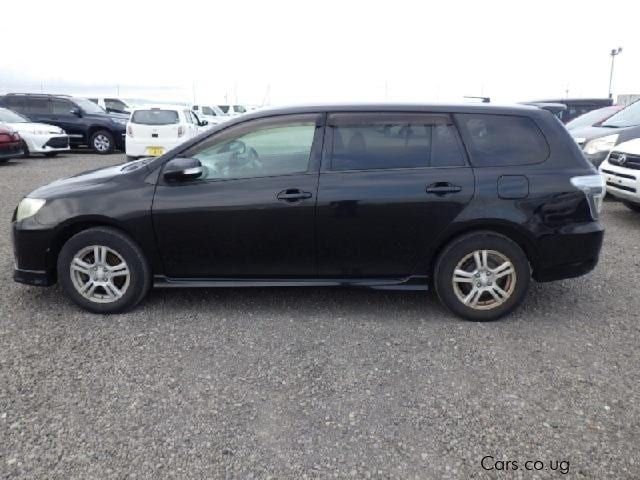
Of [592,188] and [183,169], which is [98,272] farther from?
[592,188]

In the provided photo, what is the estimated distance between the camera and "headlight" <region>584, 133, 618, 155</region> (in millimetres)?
8008

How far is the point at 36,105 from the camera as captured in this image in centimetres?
1598

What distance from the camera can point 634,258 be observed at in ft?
16.9

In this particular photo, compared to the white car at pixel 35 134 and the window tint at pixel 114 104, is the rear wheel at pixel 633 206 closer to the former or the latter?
the white car at pixel 35 134

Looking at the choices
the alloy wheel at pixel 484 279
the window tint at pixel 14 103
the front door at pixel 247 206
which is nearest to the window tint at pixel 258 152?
the front door at pixel 247 206

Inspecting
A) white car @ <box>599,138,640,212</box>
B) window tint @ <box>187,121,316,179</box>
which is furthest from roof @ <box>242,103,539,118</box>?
white car @ <box>599,138,640,212</box>

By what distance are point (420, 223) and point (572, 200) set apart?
1.06m

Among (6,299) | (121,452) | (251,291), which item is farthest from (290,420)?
(6,299)

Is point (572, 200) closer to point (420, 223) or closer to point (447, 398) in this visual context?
point (420, 223)

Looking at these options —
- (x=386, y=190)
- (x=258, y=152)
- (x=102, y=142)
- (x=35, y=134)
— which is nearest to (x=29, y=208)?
(x=258, y=152)

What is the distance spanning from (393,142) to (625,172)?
456 cm

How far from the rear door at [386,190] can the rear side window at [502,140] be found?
0.11 meters

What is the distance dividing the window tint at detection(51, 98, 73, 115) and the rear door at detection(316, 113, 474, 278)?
14.9 meters

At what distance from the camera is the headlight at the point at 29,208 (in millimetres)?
3574
